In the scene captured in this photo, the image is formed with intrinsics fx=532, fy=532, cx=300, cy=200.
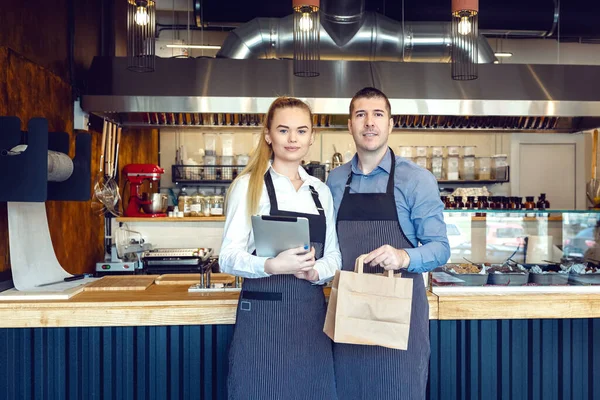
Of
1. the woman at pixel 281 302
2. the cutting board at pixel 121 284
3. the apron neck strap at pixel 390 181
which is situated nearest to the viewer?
the woman at pixel 281 302

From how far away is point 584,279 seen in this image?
2.58m

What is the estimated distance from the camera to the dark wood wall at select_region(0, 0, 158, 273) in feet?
9.14

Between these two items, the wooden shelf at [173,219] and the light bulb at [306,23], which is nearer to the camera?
the light bulb at [306,23]

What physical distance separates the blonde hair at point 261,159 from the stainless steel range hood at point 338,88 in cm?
211

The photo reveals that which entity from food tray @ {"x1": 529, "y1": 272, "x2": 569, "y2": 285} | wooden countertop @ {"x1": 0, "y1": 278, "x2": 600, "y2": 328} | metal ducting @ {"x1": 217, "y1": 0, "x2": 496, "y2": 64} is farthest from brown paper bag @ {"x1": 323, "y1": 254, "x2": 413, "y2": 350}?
metal ducting @ {"x1": 217, "y1": 0, "x2": 496, "y2": 64}

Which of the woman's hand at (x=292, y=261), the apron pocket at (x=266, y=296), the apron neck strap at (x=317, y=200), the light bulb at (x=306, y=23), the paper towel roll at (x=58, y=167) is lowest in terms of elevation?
the apron pocket at (x=266, y=296)

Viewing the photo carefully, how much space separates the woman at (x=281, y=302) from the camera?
6.01ft

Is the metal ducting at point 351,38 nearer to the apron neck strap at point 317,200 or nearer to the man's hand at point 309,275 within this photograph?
the apron neck strap at point 317,200

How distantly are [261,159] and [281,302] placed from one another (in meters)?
0.51

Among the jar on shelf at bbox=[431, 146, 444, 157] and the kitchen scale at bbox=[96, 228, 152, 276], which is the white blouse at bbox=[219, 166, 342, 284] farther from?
the jar on shelf at bbox=[431, 146, 444, 157]

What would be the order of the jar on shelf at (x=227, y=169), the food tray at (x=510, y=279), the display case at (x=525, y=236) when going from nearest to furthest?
the food tray at (x=510, y=279), the display case at (x=525, y=236), the jar on shelf at (x=227, y=169)

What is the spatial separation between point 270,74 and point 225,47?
75 centimetres

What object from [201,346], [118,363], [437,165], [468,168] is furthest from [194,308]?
[468,168]

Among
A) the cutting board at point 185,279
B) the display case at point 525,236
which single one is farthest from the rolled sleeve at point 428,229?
the display case at point 525,236
